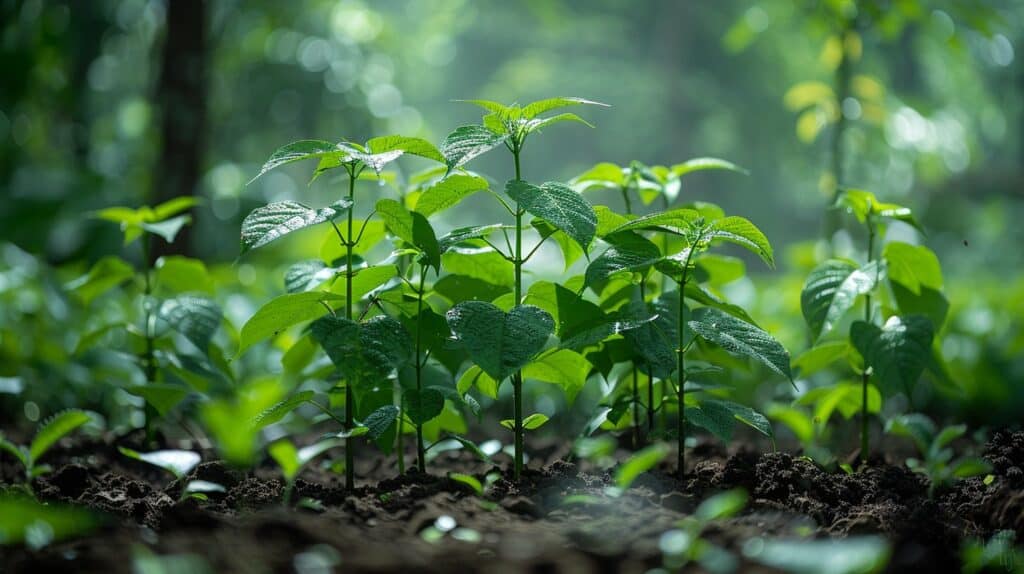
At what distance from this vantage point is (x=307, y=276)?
1.50 metres

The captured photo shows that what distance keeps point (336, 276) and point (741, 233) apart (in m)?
0.68

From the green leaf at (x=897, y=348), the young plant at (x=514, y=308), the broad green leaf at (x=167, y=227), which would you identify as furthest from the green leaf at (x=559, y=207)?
the broad green leaf at (x=167, y=227)

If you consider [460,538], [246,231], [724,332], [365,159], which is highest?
[365,159]

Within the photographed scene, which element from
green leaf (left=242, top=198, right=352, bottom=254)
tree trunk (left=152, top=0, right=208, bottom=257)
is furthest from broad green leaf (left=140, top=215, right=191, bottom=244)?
tree trunk (left=152, top=0, right=208, bottom=257)

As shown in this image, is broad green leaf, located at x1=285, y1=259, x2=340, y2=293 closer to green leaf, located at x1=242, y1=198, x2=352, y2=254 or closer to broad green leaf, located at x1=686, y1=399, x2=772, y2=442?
green leaf, located at x1=242, y1=198, x2=352, y2=254

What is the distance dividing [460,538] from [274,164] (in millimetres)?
612

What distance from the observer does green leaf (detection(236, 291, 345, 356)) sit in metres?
1.34

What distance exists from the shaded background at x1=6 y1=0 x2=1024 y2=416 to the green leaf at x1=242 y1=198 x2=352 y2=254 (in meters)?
1.34

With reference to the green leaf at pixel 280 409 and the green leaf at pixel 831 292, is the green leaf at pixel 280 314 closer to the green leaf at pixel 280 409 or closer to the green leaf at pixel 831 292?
the green leaf at pixel 280 409

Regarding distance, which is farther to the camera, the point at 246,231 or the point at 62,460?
the point at 62,460

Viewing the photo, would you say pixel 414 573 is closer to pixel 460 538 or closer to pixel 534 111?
pixel 460 538

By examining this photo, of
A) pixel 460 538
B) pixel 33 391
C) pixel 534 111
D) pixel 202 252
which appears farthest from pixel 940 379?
pixel 202 252

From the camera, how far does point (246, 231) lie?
47.9 inches

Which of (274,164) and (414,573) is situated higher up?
(274,164)
